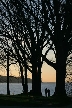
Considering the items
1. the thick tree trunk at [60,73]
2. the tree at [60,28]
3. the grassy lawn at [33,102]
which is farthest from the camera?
the thick tree trunk at [60,73]

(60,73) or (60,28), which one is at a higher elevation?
(60,28)

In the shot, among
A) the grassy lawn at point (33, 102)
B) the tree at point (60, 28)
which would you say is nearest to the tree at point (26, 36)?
the tree at point (60, 28)

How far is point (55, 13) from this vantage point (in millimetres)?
22516

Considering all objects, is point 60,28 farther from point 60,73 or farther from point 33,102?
point 33,102

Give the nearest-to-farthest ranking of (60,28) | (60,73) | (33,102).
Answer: (33,102)
(60,28)
(60,73)

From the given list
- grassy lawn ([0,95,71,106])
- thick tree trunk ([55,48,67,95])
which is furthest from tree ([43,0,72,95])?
grassy lawn ([0,95,71,106])

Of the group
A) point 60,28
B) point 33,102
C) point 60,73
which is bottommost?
point 33,102

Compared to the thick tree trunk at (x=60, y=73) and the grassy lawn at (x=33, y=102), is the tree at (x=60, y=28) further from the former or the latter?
the grassy lawn at (x=33, y=102)

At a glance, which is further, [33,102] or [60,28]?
[60,28]

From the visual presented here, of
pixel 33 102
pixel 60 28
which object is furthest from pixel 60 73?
pixel 33 102

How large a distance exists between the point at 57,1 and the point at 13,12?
20.0 feet

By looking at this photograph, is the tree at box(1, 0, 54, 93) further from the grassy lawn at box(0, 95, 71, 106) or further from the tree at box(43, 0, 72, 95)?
the grassy lawn at box(0, 95, 71, 106)

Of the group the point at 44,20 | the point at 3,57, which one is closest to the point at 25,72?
the point at 3,57

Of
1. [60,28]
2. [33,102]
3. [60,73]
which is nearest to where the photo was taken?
[33,102]
